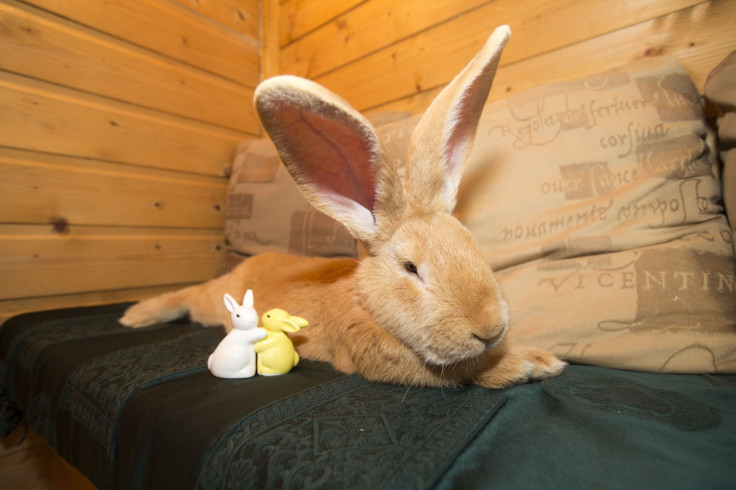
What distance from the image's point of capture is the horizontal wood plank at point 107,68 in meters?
1.53

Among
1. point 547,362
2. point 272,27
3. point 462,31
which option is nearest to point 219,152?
point 272,27

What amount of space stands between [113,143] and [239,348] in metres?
1.54

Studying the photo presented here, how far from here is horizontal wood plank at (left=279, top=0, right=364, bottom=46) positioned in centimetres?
213

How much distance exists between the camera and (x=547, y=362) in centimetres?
85

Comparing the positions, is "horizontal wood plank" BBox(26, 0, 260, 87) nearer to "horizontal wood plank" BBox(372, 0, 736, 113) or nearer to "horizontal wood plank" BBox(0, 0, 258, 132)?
"horizontal wood plank" BBox(0, 0, 258, 132)

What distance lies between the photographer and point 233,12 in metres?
2.35

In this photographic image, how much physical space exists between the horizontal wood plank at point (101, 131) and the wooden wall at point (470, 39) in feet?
2.78

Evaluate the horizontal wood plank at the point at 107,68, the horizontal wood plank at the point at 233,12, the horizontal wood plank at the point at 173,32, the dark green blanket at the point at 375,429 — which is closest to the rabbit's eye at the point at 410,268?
the dark green blanket at the point at 375,429

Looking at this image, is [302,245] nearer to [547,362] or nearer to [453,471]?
[547,362]

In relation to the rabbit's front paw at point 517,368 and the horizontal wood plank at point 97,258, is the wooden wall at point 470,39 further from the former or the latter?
the horizontal wood plank at point 97,258

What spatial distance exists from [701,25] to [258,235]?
190cm

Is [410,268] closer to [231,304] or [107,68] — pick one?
[231,304]

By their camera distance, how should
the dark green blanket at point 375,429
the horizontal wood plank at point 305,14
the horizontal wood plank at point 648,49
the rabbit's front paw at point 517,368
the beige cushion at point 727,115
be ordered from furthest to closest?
1. the horizontal wood plank at point 305,14
2. the horizontal wood plank at point 648,49
3. the beige cushion at point 727,115
4. the rabbit's front paw at point 517,368
5. the dark green blanket at point 375,429

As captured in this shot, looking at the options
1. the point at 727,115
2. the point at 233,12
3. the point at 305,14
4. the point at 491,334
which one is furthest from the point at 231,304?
the point at 233,12
